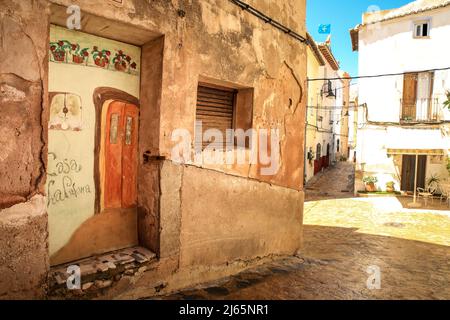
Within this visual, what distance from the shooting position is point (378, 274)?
16.8ft

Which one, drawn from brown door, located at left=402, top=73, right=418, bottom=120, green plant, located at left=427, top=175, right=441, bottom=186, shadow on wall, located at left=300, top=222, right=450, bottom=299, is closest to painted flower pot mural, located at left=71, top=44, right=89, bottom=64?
shadow on wall, located at left=300, top=222, right=450, bottom=299

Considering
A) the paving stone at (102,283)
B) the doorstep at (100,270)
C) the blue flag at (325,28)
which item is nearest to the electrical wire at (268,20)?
the doorstep at (100,270)

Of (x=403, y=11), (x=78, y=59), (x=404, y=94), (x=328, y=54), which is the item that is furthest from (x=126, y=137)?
(x=328, y=54)

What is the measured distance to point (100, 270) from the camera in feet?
9.56

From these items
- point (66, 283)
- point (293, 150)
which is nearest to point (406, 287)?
point (293, 150)

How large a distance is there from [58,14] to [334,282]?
15.5ft

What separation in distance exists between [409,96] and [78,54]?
1528 cm

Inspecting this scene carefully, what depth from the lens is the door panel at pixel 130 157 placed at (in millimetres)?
3471

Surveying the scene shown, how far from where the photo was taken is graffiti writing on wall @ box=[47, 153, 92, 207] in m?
2.92

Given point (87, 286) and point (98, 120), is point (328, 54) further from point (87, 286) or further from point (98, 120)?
point (87, 286)

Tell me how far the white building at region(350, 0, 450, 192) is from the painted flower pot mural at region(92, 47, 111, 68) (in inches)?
532

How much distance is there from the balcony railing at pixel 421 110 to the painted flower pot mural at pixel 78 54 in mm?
14844
